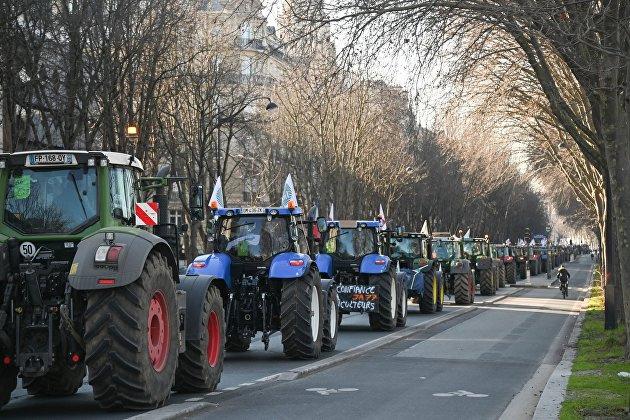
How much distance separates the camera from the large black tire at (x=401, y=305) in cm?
2755

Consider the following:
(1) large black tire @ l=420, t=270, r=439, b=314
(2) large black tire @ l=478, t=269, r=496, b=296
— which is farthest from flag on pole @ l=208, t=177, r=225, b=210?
(2) large black tire @ l=478, t=269, r=496, b=296

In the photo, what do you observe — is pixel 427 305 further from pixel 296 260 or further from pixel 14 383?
pixel 14 383

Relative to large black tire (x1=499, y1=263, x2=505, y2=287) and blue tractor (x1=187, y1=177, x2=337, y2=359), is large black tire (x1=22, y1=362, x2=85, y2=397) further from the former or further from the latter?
large black tire (x1=499, y1=263, x2=505, y2=287)

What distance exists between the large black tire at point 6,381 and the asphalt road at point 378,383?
0.18m

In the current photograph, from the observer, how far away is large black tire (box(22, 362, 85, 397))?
13.3m

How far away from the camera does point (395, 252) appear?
1346 inches

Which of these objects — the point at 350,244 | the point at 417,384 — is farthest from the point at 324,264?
the point at 417,384

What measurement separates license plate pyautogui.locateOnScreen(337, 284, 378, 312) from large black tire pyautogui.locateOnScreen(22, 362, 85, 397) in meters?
12.4

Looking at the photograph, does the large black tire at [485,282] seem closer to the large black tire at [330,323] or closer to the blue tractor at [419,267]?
the blue tractor at [419,267]

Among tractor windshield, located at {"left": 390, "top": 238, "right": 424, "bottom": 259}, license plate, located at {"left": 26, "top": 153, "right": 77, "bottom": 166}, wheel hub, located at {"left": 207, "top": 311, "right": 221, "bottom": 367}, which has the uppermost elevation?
license plate, located at {"left": 26, "top": 153, "right": 77, "bottom": 166}

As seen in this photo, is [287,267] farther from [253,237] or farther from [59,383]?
[59,383]

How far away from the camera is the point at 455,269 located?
4047 centimetres

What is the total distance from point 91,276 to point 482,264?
1556 inches

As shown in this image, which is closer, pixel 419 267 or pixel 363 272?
pixel 363 272
